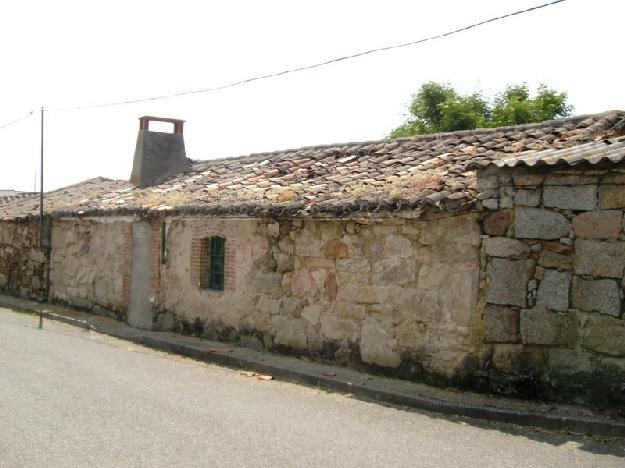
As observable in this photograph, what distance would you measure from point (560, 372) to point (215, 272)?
260 inches

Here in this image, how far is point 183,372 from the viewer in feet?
30.9

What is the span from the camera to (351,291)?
30.6 ft

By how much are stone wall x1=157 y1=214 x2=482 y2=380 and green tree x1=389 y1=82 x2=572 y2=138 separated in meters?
17.5

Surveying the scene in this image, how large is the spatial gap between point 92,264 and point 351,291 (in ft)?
26.6

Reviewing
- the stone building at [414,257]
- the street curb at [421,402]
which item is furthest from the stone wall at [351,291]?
the street curb at [421,402]

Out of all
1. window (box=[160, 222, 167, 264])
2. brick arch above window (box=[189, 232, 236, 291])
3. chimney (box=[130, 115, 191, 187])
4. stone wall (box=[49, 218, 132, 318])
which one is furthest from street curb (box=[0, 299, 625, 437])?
chimney (box=[130, 115, 191, 187])

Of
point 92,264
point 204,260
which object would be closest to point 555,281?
point 204,260

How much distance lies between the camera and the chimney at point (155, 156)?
16.9m

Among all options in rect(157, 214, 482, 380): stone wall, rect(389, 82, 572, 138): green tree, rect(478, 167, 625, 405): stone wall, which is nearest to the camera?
rect(478, 167, 625, 405): stone wall

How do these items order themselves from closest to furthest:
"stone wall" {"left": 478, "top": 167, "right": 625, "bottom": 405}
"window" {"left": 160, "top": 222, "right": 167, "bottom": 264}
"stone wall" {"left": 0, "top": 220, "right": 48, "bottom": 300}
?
1. "stone wall" {"left": 478, "top": 167, "right": 625, "bottom": 405}
2. "window" {"left": 160, "top": 222, "right": 167, "bottom": 264}
3. "stone wall" {"left": 0, "top": 220, "right": 48, "bottom": 300}

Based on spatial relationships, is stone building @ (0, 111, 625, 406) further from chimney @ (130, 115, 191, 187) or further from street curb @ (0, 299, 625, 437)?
chimney @ (130, 115, 191, 187)

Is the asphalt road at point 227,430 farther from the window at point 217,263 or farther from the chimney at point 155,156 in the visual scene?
the chimney at point 155,156

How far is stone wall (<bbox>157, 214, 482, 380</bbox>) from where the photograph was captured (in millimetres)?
8102

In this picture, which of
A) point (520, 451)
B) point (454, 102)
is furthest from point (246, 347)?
point (454, 102)
